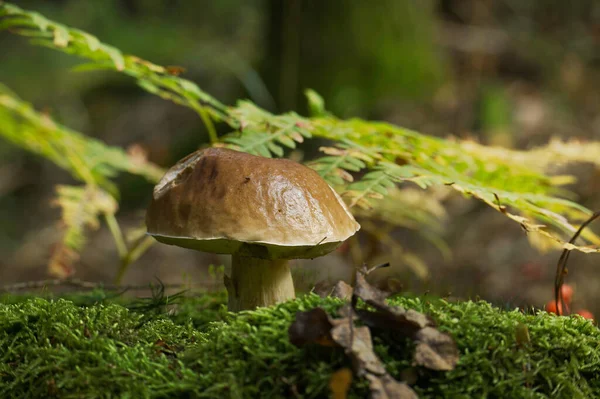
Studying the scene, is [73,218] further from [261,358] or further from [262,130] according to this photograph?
[261,358]

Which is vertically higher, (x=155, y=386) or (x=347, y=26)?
(x=347, y=26)

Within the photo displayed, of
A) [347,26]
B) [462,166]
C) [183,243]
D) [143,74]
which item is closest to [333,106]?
[347,26]

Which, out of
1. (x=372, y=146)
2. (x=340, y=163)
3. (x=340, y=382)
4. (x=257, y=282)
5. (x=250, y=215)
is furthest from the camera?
(x=372, y=146)

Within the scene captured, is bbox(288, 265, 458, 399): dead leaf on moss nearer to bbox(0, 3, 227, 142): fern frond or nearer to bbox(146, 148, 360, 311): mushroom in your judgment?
bbox(146, 148, 360, 311): mushroom

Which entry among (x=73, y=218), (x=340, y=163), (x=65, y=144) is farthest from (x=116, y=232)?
(x=340, y=163)

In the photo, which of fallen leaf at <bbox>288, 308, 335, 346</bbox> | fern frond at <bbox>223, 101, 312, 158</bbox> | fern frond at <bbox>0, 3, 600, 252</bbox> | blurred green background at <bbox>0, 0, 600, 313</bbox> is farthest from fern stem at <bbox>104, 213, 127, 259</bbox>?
fallen leaf at <bbox>288, 308, 335, 346</bbox>

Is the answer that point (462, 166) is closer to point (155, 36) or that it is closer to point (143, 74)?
point (143, 74)
